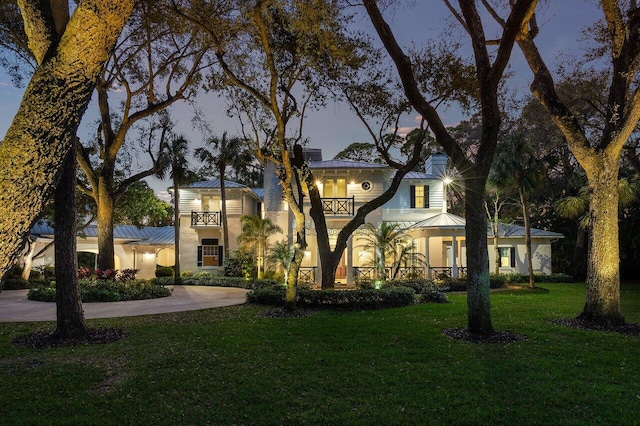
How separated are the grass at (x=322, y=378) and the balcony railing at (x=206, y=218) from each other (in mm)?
17343

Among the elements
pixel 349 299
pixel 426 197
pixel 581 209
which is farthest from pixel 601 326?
pixel 581 209

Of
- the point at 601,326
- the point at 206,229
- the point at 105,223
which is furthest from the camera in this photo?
the point at 206,229

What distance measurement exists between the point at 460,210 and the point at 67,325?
3196cm

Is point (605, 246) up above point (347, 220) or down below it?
below

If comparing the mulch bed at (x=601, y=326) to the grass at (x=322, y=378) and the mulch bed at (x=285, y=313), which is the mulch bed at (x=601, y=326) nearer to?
the grass at (x=322, y=378)

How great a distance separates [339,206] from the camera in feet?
76.7

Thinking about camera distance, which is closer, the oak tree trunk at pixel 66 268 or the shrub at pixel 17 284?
the oak tree trunk at pixel 66 268

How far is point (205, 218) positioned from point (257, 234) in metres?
5.11

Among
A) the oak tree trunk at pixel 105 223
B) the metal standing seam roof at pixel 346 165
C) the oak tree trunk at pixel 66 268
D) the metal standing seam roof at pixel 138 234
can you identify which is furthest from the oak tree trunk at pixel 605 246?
the metal standing seam roof at pixel 138 234

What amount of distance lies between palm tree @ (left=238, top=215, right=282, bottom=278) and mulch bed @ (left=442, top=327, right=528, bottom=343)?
622 inches

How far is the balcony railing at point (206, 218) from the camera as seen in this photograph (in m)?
27.0

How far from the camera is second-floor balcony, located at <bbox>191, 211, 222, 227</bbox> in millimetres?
27000

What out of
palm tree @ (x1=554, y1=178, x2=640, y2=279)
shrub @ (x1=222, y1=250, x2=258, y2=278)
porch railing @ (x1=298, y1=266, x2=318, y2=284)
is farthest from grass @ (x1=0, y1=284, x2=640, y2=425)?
palm tree @ (x1=554, y1=178, x2=640, y2=279)

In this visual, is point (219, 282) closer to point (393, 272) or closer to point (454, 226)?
point (393, 272)
